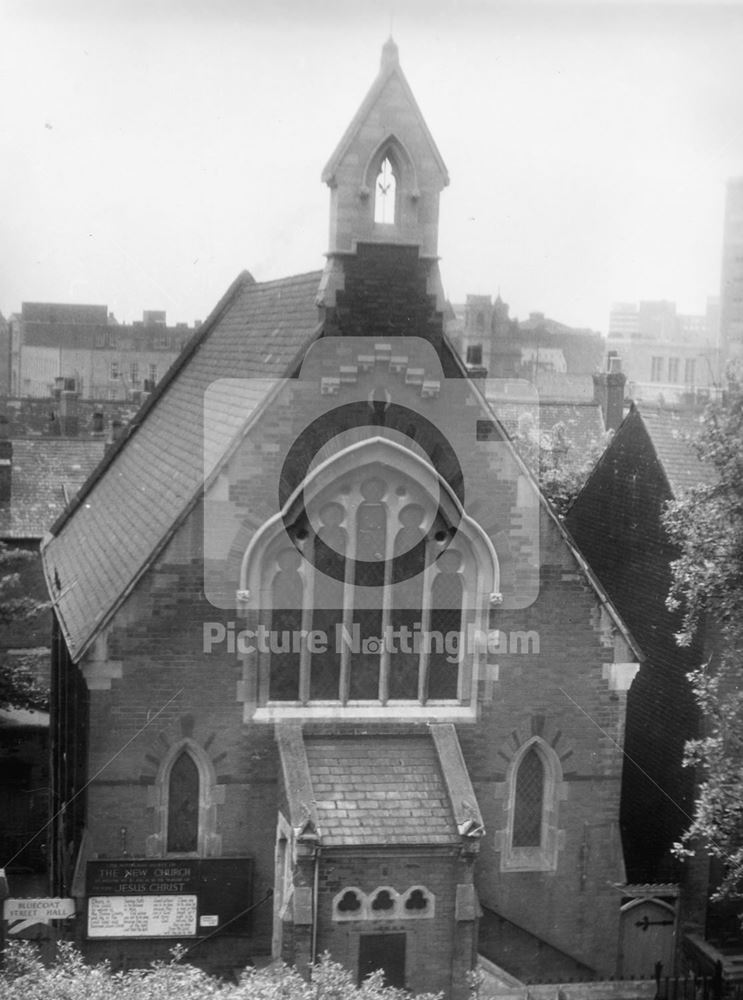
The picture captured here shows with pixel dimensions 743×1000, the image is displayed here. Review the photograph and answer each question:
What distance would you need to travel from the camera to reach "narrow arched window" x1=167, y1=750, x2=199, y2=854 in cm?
1432

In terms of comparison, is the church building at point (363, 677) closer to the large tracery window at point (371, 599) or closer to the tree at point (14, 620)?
the large tracery window at point (371, 599)

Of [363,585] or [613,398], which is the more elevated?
[613,398]

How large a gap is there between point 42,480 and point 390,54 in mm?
34519

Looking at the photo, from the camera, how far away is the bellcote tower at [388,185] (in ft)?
46.3

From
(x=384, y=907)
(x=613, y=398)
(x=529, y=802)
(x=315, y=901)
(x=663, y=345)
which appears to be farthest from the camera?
(x=663, y=345)

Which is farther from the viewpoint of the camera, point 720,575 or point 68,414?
point 68,414

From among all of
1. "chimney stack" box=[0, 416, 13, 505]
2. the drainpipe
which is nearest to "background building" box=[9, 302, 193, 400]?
"chimney stack" box=[0, 416, 13, 505]

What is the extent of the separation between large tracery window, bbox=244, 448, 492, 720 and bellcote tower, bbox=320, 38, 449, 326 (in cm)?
230

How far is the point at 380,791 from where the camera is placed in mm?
13945

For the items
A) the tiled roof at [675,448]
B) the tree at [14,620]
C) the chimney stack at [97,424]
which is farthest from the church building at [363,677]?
the chimney stack at [97,424]

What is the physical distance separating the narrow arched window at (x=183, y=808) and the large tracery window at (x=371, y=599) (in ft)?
4.25

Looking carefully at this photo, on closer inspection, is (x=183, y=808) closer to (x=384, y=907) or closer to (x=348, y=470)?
(x=384, y=907)

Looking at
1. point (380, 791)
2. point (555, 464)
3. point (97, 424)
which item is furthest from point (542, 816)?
point (97, 424)

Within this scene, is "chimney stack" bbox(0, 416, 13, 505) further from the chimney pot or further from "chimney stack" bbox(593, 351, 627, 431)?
"chimney stack" bbox(593, 351, 627, 431)
